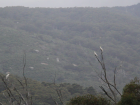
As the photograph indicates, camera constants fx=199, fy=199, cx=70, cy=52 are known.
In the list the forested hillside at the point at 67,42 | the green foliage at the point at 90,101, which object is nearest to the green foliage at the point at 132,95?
the green foliage at the point at 90,101

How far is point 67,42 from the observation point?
7544 cm

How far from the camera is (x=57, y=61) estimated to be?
5653 centimetres

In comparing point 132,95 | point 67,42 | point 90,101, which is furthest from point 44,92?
point 67,42

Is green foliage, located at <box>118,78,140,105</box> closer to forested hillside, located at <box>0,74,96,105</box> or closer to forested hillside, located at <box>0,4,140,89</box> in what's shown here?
forested hillside, located at <box>0,74,96,105</box>

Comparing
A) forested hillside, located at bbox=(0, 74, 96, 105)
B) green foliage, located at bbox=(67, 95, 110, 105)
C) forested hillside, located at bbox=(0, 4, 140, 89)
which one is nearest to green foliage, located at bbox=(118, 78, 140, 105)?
green foliage, located at bbox=(67, 95, 110, 105)

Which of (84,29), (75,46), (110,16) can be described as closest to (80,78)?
(75,46)

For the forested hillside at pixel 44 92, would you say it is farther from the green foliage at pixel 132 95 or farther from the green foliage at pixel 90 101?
the green foliage at pixel 132 95

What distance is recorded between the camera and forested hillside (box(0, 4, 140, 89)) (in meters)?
47.3

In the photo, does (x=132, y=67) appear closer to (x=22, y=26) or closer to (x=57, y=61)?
(x=57, y=61)

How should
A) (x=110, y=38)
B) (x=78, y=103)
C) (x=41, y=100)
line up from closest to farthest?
(x=78, y=103) < (x=41, y=100) < (x=110, y=38)

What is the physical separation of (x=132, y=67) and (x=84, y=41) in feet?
78.1

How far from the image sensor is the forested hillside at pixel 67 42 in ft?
155

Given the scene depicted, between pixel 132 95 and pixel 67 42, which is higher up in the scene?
pixel 67 42

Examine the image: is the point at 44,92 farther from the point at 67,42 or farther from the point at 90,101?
the point at 67,42
